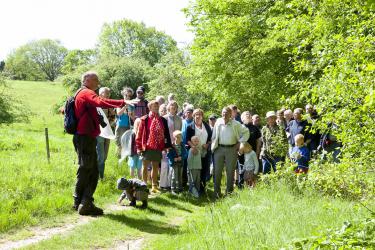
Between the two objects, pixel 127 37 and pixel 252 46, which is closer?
pixel 252 46

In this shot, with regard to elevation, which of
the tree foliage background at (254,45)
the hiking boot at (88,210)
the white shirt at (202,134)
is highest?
the tree foliage background at (254,45)

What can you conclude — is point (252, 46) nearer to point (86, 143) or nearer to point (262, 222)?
point (86, 143)

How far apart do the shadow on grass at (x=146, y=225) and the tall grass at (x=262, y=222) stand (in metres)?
0.23

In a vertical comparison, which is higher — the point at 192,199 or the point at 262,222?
the point at 262,222

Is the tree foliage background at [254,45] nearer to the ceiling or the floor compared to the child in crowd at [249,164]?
nearer to the ceiling

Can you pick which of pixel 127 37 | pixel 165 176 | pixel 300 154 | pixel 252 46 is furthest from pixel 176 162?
pixel 127 37

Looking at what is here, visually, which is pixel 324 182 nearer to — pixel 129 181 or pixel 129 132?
pixel 129 181

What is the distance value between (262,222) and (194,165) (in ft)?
14.1

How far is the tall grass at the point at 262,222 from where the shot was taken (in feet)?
15.6

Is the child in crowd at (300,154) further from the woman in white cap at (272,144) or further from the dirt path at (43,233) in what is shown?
the dirt path at (43,233)

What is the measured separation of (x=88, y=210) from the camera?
23.3ft

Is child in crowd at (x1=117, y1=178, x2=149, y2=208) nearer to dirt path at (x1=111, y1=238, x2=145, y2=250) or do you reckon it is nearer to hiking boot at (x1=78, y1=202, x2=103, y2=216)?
hiking boot at (x1=78, y1=202, x2=103, y2=216)

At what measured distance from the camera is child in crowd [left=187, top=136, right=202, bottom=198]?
9688 millimetres

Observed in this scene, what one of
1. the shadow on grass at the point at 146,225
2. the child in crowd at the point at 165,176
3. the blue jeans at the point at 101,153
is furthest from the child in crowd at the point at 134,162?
the shadow on grass at the point at 146,225
